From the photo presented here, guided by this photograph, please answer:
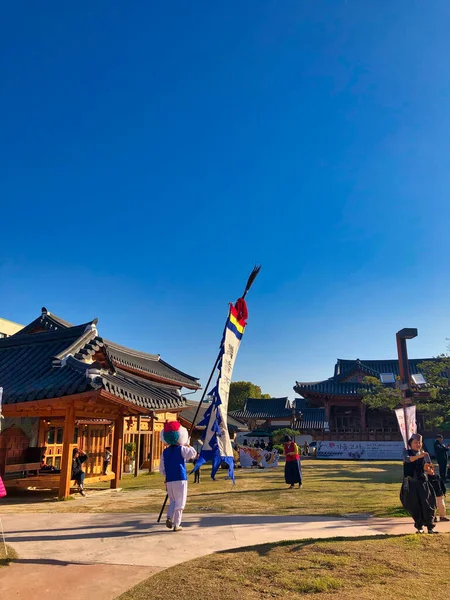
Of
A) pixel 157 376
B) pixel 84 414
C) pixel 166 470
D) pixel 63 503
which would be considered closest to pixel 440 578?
pixel 166 470

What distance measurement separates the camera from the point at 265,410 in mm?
44938

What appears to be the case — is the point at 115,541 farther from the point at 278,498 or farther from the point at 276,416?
the point at 276,416

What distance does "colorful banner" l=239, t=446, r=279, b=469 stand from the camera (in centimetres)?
2297

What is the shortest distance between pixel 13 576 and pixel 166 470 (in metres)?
3.01

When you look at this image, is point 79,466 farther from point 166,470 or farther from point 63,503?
point 166,470

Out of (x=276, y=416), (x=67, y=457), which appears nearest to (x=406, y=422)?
(x=67, y=457)

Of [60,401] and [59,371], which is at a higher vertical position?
[59,371]

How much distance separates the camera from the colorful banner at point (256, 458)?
22969mm

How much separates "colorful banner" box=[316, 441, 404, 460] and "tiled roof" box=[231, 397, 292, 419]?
11942 millimetres

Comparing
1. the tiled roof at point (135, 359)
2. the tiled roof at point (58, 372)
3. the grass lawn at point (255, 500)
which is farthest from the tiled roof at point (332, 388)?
the tiled roof at point (58, 372)

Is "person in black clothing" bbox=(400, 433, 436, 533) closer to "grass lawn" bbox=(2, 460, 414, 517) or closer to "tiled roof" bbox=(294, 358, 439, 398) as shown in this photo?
"grass lawn" bbox=(2, 460, 414, 517)

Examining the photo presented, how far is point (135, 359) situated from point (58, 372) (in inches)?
744

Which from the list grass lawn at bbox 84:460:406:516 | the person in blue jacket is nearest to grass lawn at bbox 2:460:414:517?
grass lawn at bbox 84:460:406:516

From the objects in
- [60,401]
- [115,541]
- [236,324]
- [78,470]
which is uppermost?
[236,324]
